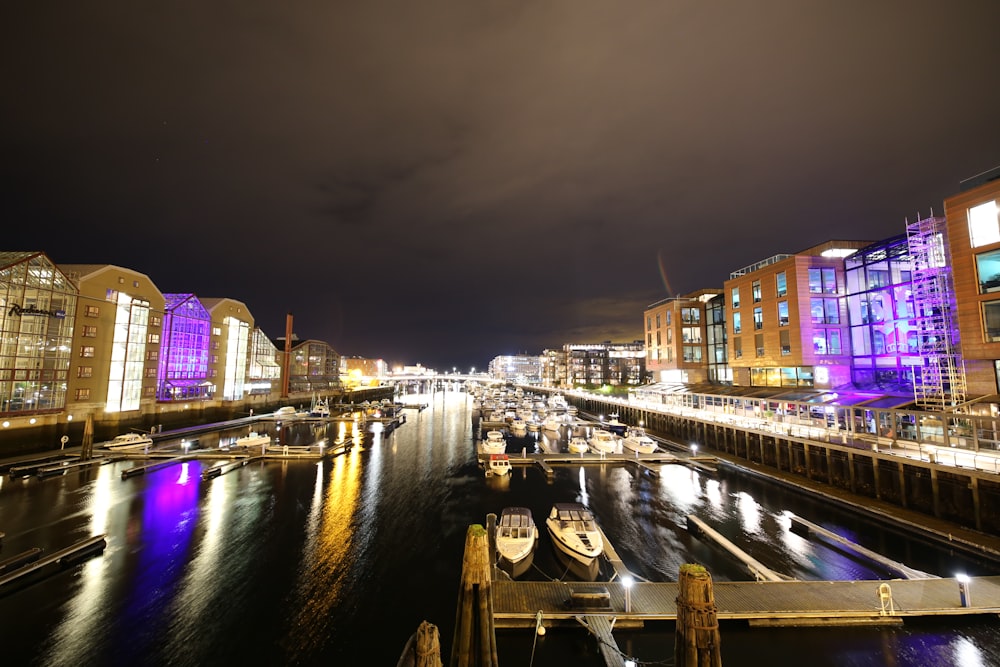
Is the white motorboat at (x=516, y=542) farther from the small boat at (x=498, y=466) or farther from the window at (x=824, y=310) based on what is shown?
the window at (x=824, y=310)

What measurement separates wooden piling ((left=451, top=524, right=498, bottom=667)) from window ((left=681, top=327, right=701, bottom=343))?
235 feet

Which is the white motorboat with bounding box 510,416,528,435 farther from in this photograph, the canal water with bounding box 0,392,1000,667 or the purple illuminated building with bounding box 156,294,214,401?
the purple illuminated building with bounding box 156,294,214,401

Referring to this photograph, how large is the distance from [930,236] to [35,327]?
300ft

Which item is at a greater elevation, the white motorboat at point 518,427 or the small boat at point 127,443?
the small boat at point 127,443

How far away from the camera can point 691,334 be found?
70875mm

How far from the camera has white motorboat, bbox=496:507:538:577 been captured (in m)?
20.2

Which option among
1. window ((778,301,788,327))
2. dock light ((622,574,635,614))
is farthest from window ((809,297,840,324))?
dock light ((622,574,635,614))

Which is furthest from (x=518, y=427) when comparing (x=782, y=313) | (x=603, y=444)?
(x=782, y=313)

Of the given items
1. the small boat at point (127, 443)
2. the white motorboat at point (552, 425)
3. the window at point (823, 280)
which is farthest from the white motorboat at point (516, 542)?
the small boat at point (127, 443)

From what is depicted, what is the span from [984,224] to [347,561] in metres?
46.7

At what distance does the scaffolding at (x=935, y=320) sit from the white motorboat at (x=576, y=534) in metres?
28.1

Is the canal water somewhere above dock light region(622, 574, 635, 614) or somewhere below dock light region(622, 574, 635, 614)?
below

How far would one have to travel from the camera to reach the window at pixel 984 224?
2602 cm

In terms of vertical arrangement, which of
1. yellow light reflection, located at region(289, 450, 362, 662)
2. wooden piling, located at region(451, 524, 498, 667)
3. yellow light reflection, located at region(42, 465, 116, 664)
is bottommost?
yellow light reflection, located at region(289, 450, 362, 662)
